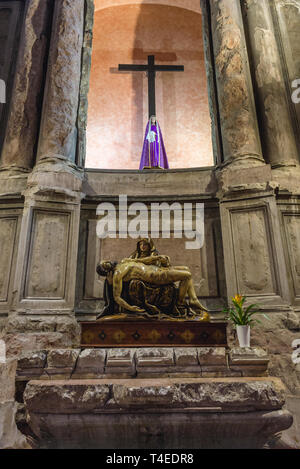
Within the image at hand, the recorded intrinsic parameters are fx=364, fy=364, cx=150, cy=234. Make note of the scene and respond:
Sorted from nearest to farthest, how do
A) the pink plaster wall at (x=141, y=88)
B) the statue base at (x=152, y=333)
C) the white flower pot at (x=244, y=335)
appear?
the statue base at (x=152, y=333), the white flower pot at (x=244, y=335), the pink plaster wall at (x=141, y=88)

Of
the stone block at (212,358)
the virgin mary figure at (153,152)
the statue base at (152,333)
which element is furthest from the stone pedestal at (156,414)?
the virgin mary figure at (153,152)

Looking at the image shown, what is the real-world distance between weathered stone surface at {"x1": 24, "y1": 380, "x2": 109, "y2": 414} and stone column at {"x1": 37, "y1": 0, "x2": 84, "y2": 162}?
3394 mm

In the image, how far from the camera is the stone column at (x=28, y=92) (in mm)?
5129

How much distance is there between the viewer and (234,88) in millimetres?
5340

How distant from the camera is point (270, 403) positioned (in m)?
2.29

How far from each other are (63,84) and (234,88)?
2.53 metres

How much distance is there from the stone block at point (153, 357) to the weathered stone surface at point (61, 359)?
466 millimetres

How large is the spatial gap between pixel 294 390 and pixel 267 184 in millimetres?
2398

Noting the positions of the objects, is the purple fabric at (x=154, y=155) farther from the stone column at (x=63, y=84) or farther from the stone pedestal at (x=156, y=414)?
the stone pedestal at (x=156, y=414)

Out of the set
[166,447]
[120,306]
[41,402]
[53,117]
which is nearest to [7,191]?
[53,117]

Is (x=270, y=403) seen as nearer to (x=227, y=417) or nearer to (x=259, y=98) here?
(x=227, y=417)

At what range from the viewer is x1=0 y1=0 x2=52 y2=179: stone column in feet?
16.8

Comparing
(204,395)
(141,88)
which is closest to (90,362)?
(204,395)

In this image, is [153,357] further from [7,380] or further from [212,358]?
[7,380]
